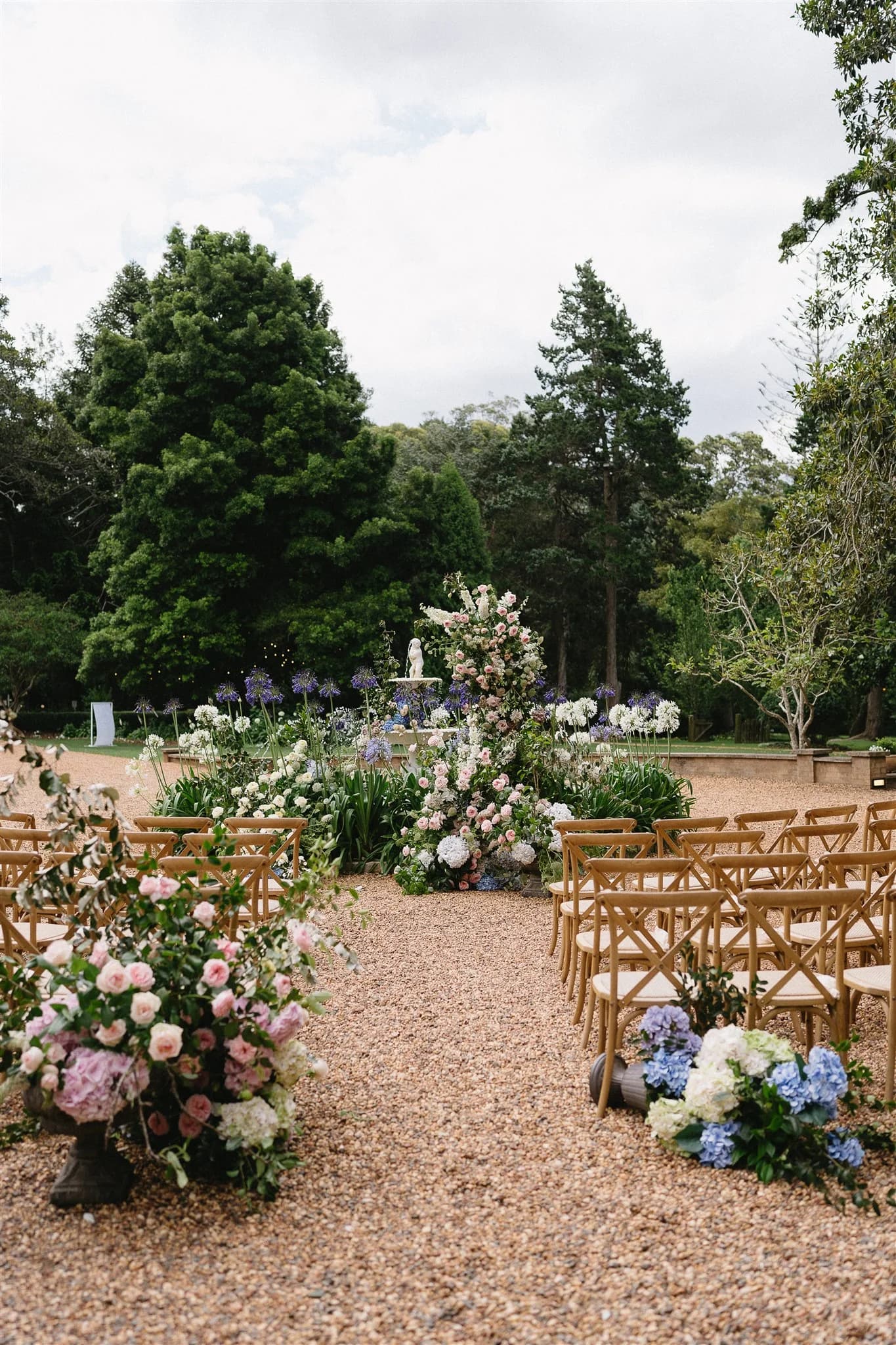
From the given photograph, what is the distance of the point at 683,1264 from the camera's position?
2.69 metres

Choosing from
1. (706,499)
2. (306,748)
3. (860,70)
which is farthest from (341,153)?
(706,499)

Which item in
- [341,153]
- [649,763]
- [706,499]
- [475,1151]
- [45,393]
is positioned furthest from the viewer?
[706,499]

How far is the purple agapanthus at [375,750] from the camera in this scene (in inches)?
343

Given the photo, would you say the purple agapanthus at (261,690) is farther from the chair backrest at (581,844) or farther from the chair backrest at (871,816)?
the chair backrest at (871,816)

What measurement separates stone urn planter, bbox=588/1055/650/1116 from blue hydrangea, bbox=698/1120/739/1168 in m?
0.35

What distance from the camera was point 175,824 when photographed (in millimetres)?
5773

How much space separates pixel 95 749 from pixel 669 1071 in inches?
752

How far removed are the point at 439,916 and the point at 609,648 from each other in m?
22.7

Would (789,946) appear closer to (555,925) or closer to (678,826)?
(678,826)

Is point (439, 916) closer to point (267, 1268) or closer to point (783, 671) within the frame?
point (267, 1268)

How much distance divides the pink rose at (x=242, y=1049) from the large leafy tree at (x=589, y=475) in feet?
87.2

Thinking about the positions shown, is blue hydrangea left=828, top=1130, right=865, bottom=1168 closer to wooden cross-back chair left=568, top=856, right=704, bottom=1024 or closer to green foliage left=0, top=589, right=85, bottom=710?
wooden cross-back chair left=568, top=856, right=704, bottom=1024

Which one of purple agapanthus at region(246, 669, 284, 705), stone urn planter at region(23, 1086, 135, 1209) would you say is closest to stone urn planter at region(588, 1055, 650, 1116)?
stone urn planter at region(23, 1086, 135, 1209)

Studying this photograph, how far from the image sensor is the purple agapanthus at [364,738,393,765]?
871 cm
